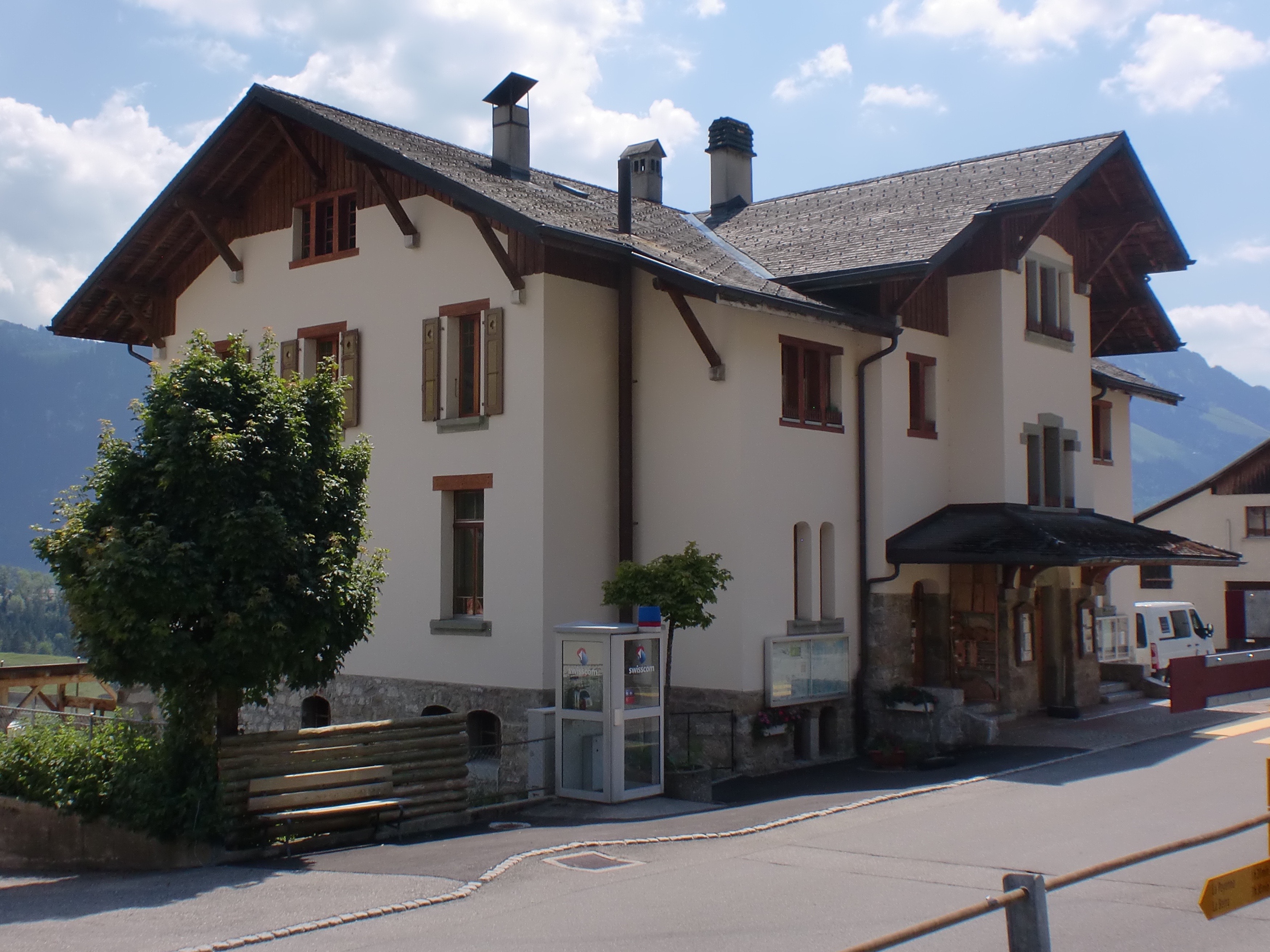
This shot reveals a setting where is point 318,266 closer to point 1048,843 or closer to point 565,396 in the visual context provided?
point 565,396

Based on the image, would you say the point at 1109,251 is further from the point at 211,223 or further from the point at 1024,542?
the point at 211,223

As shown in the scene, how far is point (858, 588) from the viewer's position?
63.1ft

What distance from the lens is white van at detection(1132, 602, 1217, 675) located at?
2678cm

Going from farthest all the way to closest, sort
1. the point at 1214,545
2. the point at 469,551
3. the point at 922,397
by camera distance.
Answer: the point at 1214,545
the point at 922,397
the point at 469,551

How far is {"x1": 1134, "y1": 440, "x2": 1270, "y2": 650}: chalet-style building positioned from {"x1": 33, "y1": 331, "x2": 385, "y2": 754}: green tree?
95.7 feet

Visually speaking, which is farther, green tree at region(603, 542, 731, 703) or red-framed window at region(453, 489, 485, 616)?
red-framed window at region(453, 489, 485, 616)

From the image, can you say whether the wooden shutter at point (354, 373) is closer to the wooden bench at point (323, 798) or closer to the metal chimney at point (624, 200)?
the metal chimney at point (624, 200)

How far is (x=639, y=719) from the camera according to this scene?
14.2 metres

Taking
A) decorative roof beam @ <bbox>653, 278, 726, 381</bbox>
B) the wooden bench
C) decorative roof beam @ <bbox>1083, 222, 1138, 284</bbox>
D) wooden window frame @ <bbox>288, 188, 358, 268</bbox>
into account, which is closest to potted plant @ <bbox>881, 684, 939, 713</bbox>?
decorative roof beam @ <bbox>653, 278, 726, 381</bbox>

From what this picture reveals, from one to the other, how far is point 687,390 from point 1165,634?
1511cm

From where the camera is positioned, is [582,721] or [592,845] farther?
[582,721]

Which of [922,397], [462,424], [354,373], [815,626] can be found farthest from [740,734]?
[354,373]

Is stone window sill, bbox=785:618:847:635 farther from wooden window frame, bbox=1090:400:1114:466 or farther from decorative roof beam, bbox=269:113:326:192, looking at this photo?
wooden window frame, bbox=1090:400:1114:466

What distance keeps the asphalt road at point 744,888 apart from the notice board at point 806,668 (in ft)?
10.2
